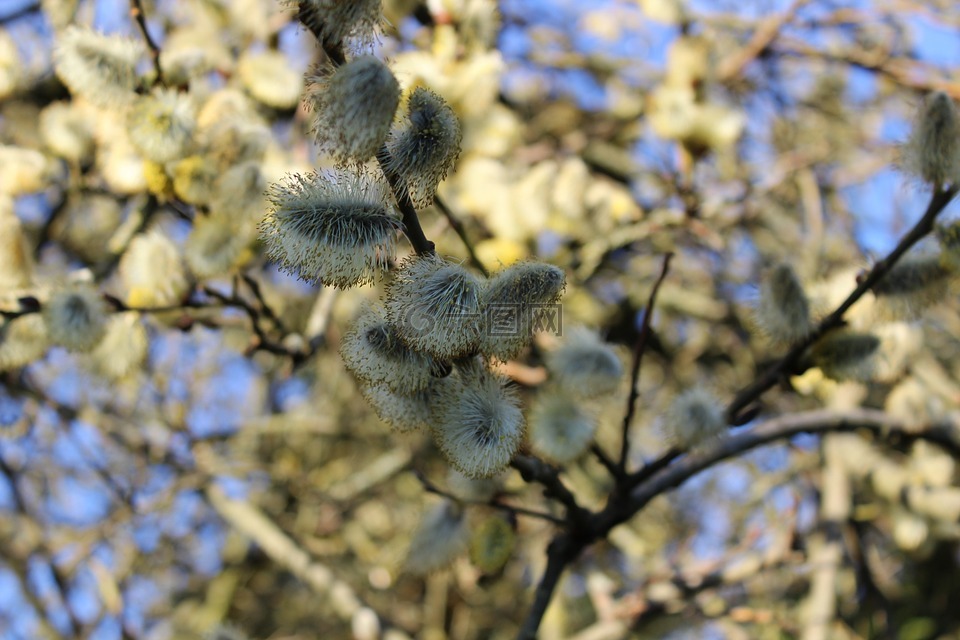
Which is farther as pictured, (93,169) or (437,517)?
(93,169)

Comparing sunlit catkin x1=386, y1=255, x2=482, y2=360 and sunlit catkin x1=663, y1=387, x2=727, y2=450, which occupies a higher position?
sunlit catkin x1=386, y1=255, x2=482, y2=360

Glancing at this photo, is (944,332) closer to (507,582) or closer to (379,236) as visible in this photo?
(507,582)

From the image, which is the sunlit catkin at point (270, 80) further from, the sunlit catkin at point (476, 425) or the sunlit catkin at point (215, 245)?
the sunlit catkin at point (476, 425)

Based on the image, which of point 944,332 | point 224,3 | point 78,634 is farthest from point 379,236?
point 944,332

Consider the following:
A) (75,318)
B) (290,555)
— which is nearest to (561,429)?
(75,318)

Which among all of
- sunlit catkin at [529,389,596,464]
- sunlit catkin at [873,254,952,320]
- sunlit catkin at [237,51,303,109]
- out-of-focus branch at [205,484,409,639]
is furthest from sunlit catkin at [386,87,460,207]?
out-of-focus branch at [205,484,409,639]

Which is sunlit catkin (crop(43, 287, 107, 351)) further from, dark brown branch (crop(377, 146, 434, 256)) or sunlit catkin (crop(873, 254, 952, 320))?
sunlit catkin (crop(873, 254, 952, 320))
